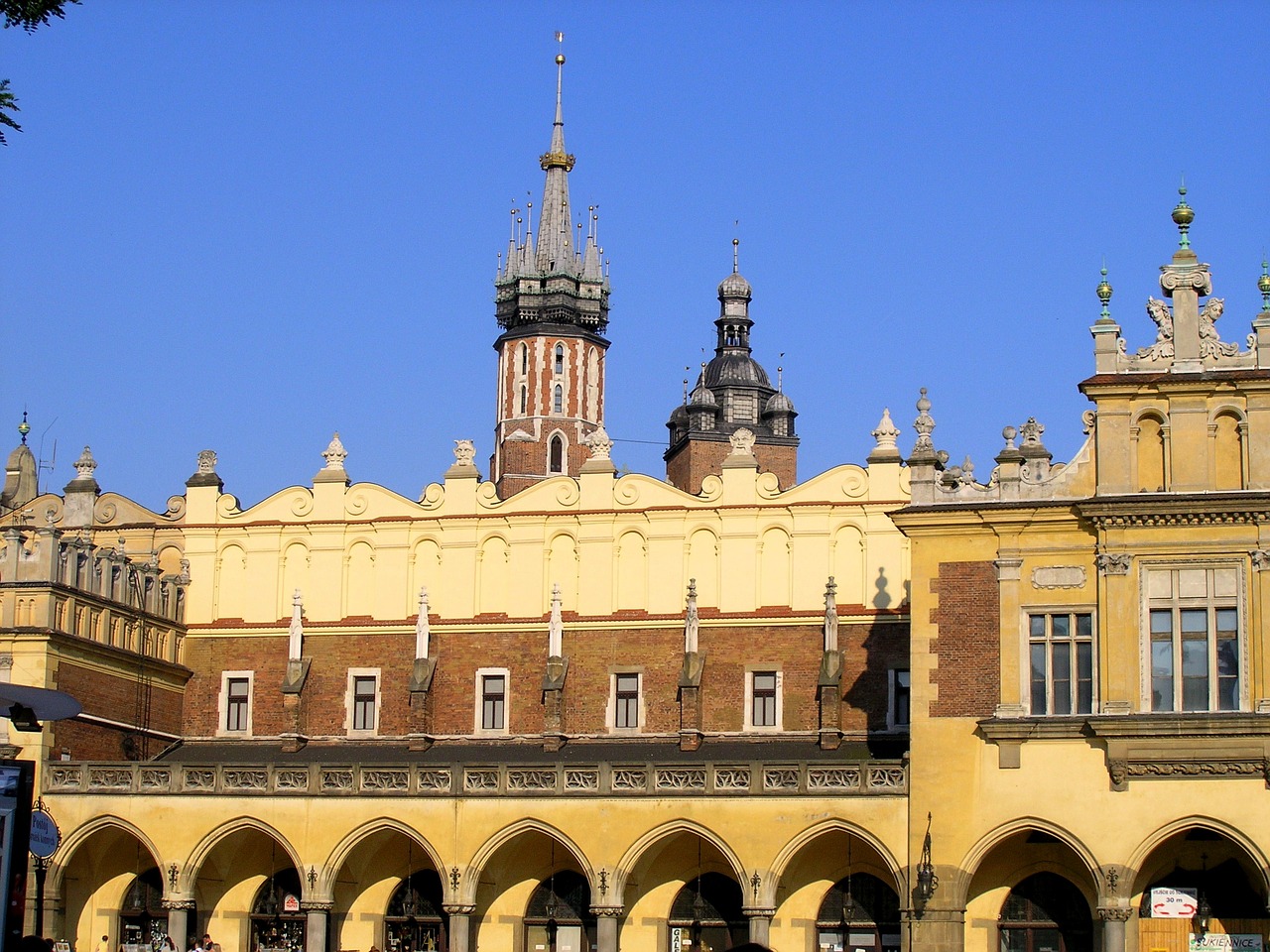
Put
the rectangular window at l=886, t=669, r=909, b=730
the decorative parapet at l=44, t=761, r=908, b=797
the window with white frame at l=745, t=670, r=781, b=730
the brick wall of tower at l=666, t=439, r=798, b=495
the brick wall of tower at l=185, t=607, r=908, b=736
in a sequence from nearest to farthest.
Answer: the decorative parapet at l=44, t=761, r=908, b=797, the rectangular window at l=886, t=669, r=909, b=730, the brick wall of tower at l=185, t=607, r=908, b=736, the window with white frame at l=745, t=670, r=781, b=730, the brick wall of tower at l=666, t=439, r=798, b=495

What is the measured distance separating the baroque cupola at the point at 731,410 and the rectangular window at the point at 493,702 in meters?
32.0

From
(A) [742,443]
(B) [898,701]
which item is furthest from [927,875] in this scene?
(A) [742,443]

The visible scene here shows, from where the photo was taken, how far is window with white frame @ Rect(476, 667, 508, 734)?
5247cm

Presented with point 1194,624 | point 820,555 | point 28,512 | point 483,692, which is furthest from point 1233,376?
point 28,512

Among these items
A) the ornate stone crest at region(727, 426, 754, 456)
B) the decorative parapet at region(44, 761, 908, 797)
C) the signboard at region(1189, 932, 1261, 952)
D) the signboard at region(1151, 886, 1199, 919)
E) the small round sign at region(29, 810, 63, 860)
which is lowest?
the signboard at region(1189, 932, 1261, 952)

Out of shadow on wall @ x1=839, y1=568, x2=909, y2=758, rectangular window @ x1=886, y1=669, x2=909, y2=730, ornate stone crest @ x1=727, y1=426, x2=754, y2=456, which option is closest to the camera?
rectangular window @ x1=886, y1=669, x2=909, y2=730

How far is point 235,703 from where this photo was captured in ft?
177

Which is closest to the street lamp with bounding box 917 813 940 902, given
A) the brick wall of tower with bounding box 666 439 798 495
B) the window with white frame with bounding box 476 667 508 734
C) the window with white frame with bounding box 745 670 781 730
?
the window with white frame with bounding box 745 670 781 730

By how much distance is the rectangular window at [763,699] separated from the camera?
50.9m

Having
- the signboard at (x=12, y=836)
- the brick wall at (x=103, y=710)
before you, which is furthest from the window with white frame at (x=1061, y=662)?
the signboard at (x=12, y=836)

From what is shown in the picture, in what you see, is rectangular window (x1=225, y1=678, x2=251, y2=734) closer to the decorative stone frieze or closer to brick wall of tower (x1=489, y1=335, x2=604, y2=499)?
the decorative stone frieze

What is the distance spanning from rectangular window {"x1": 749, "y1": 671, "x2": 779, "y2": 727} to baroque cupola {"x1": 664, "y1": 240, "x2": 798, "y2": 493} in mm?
32950

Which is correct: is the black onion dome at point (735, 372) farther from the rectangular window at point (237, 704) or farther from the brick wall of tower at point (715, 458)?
the rectangular window at point (237, 704)

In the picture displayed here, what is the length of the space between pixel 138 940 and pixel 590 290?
1470 inches
